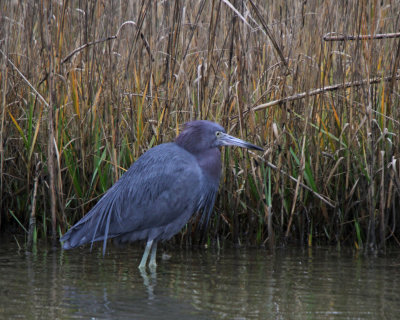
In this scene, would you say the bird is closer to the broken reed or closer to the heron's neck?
the heron's neck

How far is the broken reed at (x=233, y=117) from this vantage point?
4.95 meters

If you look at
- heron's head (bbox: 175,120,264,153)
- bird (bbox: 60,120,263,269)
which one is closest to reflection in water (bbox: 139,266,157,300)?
bird (bbox: 60,120,263,269)

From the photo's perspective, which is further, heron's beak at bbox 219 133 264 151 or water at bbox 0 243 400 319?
heron's beak at bbox 219 133 264 151

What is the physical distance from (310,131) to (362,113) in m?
0.40

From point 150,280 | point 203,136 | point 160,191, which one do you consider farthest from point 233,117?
point 150,280

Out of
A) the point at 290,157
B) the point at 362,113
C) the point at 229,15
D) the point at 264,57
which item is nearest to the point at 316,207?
the point at 290,157

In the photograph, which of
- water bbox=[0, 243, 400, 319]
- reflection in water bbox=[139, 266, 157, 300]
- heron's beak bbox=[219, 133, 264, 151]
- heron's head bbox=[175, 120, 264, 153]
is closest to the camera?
water bbox=[0, 243, 400, 319]

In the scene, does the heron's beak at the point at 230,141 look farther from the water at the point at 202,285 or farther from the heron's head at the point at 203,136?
the water at the point at 202,285

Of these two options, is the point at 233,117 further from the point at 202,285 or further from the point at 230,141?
the point at 202,285

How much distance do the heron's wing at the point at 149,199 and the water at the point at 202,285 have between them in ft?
0.75

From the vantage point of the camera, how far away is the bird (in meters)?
4.70

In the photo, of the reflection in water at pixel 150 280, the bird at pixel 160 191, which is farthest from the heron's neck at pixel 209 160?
the reflection in water at pixel 150 280

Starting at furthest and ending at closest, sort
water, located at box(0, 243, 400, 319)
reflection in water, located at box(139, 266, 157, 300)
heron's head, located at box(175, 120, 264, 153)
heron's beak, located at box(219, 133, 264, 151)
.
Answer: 1. heron's head, located at box(175, 120, 264, 153)
2. heron's beak, located at box(219, 133, 264, 151)
3. reflection in water, located at box(139, 266, 157, 300)
4. water, located at box(0, 243, 400, 319)

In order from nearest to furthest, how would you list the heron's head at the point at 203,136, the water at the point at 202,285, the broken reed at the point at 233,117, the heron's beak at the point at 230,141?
the water at the point at 202,285, the heron's beak at the point at 230,141, the heron's head at the point at 203,136, the broken reed at the point at 233,117
